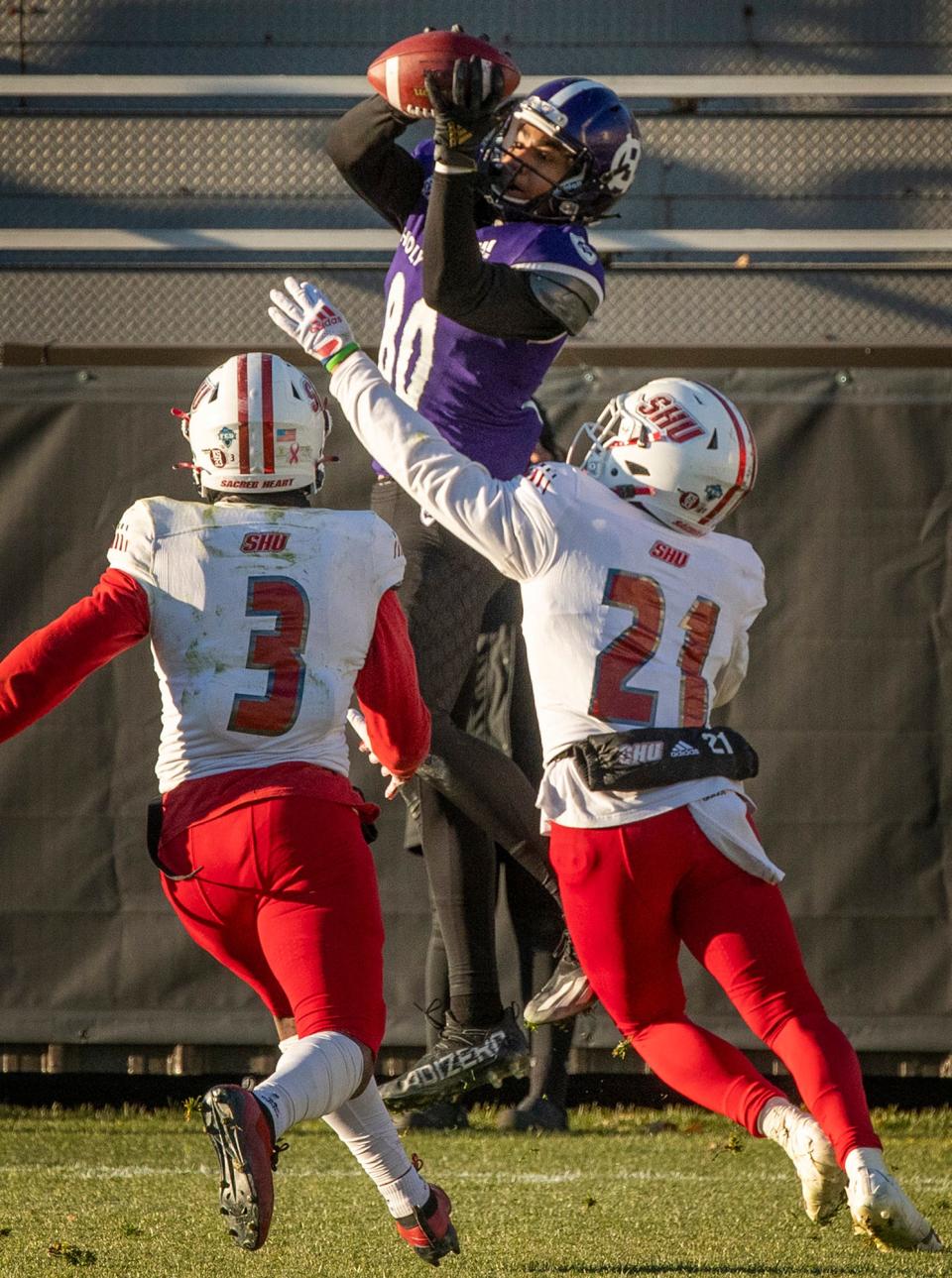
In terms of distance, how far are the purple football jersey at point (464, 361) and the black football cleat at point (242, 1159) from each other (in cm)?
176

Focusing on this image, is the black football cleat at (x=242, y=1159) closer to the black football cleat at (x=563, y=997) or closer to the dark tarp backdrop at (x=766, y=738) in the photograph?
the black football cleat at (x=563, y=997)

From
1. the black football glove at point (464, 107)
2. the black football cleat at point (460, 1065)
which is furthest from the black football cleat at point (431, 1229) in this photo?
the black football glove at point (464, 107)

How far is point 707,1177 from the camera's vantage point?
503cm

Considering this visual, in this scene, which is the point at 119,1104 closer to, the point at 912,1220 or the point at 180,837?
the point at 180,837

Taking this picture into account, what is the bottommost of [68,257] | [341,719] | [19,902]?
[19,902]

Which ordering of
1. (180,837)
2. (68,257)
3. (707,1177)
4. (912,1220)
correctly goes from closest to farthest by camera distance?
(912,1220) < (180,837) < (707,1177) < (68,257)

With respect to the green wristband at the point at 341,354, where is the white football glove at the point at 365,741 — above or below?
below

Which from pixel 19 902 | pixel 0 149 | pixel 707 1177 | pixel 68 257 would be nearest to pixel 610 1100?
pixel 707 1177

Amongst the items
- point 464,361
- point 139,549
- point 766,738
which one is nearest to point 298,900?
point 139,549

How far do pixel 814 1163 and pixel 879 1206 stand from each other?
0.14m

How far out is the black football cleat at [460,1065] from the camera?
4.18 m

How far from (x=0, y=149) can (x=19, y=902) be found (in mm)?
3009

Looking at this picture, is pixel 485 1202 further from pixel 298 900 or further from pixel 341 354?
pixel 341 354

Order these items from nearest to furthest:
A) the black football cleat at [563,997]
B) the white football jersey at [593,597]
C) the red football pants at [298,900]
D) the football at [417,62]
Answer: the red football pants at [298,900] < the white football jersey at [593,597] < the black football cleat at [563,997] < the football at [417,62]
